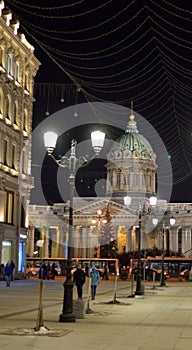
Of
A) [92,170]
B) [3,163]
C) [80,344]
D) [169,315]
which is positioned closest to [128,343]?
[80,344]

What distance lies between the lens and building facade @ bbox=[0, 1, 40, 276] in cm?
5144

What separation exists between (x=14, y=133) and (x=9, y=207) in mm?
5996

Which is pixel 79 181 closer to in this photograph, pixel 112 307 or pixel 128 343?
pixel 112 307

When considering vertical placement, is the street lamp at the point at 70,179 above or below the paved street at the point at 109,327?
above

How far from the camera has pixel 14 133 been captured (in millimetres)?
54125

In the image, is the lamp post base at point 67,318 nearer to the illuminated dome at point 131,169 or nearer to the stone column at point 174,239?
the stone column at point 174,239

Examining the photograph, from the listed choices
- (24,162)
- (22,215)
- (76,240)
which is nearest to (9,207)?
(22,215)

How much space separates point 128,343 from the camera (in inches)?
626

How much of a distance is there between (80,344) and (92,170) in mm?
121503

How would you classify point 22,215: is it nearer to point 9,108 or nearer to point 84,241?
point 9,108

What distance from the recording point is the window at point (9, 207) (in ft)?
176

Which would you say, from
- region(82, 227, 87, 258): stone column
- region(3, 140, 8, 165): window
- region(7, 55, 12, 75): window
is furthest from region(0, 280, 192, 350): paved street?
region(82, 227, 87, 258): stone column

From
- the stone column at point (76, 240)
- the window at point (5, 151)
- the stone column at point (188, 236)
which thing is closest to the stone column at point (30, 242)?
the stone column at point (76, 240)

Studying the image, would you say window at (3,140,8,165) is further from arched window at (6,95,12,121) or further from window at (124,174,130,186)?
window at (124,174,130,186)
